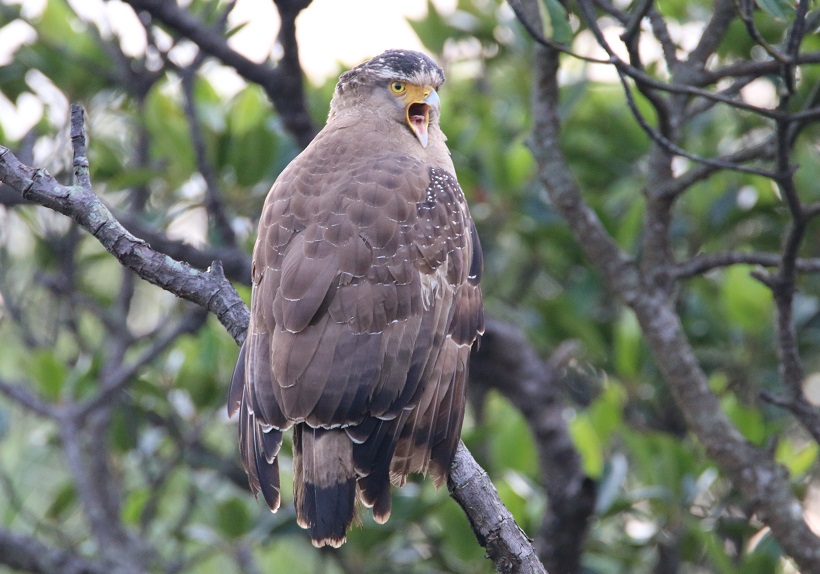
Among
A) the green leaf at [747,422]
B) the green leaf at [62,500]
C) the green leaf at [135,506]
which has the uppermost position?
the green leaf at [747,422]

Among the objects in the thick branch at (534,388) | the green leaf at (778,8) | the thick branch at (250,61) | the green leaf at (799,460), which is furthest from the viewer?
the thick branch at (534,388)

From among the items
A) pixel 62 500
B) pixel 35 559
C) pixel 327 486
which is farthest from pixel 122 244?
pixel 62 500

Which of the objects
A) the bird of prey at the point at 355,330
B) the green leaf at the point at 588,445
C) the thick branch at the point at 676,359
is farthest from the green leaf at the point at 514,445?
the bird of prey at the point at 355,330

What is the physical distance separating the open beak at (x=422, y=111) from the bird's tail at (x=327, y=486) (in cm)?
150

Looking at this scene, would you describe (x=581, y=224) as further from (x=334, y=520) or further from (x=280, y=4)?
(x=334, y=520)

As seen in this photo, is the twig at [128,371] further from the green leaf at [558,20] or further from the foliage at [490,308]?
the green leaf at [558,20]

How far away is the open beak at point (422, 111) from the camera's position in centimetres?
405

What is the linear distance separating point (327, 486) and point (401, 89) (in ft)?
6.07

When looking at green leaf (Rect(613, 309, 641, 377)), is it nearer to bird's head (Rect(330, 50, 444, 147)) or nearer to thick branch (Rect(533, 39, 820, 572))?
thick branch (Rect(533, 39, 820, 572))

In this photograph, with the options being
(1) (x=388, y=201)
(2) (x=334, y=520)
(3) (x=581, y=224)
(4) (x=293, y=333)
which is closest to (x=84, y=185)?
(4) (x=293, y=333)

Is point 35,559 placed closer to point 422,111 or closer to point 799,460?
point 422,111

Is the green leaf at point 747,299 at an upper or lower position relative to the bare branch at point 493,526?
upper

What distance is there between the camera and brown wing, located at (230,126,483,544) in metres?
2.96

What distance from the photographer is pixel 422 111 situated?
164 inches
